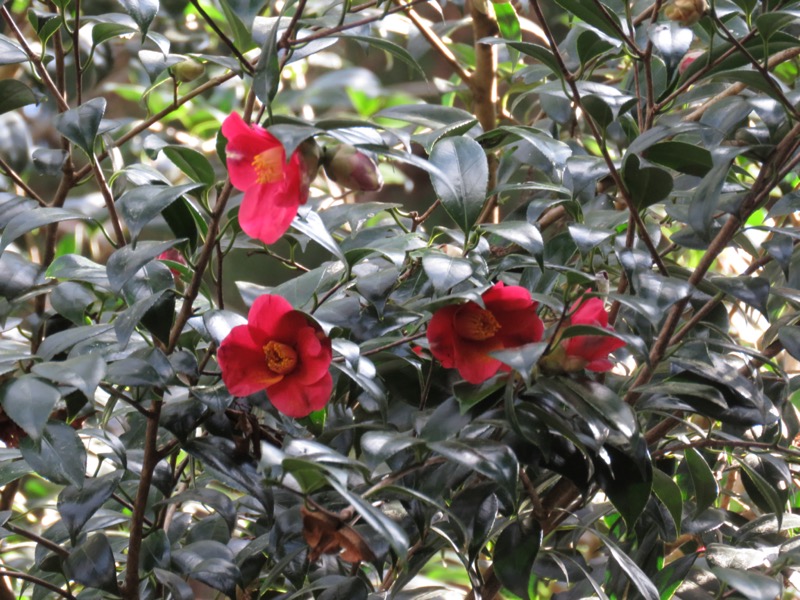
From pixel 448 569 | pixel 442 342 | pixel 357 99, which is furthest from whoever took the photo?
pixel 357 99

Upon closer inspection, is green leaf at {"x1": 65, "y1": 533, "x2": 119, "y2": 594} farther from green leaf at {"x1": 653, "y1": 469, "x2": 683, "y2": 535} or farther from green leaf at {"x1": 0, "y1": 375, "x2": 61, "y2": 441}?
green leaf at {"x1": 653, "y1": 469, "x2": 683, "y2": 535}

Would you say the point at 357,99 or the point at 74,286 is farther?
the point at 357,99

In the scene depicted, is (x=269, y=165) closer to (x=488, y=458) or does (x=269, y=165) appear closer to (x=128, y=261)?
(x=128, y=261)

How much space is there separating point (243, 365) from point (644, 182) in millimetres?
337

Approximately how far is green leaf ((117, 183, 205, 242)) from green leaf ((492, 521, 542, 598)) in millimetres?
351

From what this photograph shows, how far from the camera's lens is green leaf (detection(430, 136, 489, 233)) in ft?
2.23

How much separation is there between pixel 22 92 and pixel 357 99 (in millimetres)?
1030

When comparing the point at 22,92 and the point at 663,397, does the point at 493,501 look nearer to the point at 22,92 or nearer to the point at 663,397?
the point at 663,397

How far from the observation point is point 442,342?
67cm

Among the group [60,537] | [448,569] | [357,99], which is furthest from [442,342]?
[357,99]

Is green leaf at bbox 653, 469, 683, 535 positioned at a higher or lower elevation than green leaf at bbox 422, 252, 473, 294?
lower

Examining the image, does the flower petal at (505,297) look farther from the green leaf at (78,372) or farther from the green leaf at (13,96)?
the green leaf at (13,96)

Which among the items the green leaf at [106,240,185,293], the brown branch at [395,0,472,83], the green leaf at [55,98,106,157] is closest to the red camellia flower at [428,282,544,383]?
the green leaf at [106,240,185,293]

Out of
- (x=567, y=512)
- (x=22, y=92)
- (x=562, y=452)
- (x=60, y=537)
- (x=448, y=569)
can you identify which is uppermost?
(x=22, y=92)
